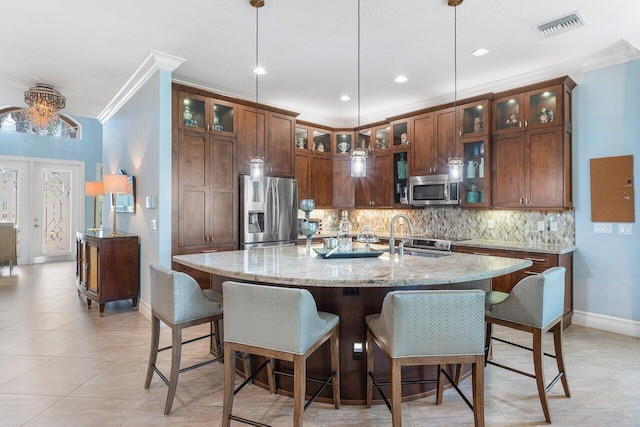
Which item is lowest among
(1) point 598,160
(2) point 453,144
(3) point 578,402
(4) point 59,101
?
(3) point 578,402

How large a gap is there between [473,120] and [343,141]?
2.24 metres

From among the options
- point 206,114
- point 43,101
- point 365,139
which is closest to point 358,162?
point 206,114

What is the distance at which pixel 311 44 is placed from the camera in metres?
3.58

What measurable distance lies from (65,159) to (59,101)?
12.7 feet

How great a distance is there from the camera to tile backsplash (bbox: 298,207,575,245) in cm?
424

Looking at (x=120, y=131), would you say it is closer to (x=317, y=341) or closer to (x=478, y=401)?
(x=317, y=341)

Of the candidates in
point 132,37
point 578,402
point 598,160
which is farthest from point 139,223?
point 598,160

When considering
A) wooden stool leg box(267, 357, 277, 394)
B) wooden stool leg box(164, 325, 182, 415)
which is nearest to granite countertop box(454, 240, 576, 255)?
wooden stool leg box(267, 357, 277, 394)

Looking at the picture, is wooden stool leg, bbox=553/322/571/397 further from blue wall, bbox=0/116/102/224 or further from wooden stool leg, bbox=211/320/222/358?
blue wall, bbox=0/116/102/224

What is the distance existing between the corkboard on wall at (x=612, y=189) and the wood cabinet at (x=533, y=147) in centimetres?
24

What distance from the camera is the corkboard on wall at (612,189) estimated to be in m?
3.69

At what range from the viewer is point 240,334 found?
1902 millimetres

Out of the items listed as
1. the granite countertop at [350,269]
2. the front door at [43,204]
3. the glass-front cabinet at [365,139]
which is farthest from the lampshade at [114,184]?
the front door at [43,204]

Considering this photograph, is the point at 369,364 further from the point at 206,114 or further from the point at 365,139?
the point at 365,139
